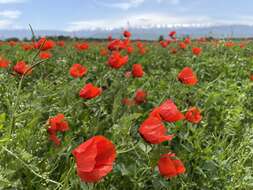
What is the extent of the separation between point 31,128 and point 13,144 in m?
0.31

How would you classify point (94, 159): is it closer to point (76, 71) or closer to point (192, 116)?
point (192, 116)

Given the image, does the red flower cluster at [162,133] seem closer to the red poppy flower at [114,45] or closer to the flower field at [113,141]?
the flower field at [113,141]

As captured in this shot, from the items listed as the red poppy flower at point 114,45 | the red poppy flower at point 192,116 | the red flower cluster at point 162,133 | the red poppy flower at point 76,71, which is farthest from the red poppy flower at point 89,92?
the red poppy flower at point 114,45

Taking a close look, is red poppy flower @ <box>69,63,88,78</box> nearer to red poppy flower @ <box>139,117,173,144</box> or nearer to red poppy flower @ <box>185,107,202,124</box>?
red poppy flower @ <box>185,107,202,124</box>

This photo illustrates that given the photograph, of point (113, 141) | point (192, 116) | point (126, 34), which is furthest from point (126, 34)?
point (113, 141)

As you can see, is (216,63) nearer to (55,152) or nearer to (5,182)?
(55,152)

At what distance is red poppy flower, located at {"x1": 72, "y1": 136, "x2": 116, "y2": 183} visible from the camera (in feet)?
4.37

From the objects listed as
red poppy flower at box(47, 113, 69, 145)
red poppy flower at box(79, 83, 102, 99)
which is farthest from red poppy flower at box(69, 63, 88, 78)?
red poppy flower at box(47, 113, 69, 145)

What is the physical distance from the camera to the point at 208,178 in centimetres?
260

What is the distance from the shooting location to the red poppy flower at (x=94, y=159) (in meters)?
1.33

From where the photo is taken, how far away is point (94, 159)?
134 cm

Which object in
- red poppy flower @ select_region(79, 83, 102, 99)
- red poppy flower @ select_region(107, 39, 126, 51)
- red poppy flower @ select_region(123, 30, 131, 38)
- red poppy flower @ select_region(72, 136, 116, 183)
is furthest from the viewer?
red poppy flower @ select_region(123, 30, 131, 38)

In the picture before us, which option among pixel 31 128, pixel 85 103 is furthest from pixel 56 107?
pixel 31 128

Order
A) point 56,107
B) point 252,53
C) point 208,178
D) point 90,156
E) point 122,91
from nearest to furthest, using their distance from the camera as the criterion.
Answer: point 90,156, point 208,178, point 56,107, point 122,91, point 252,53
